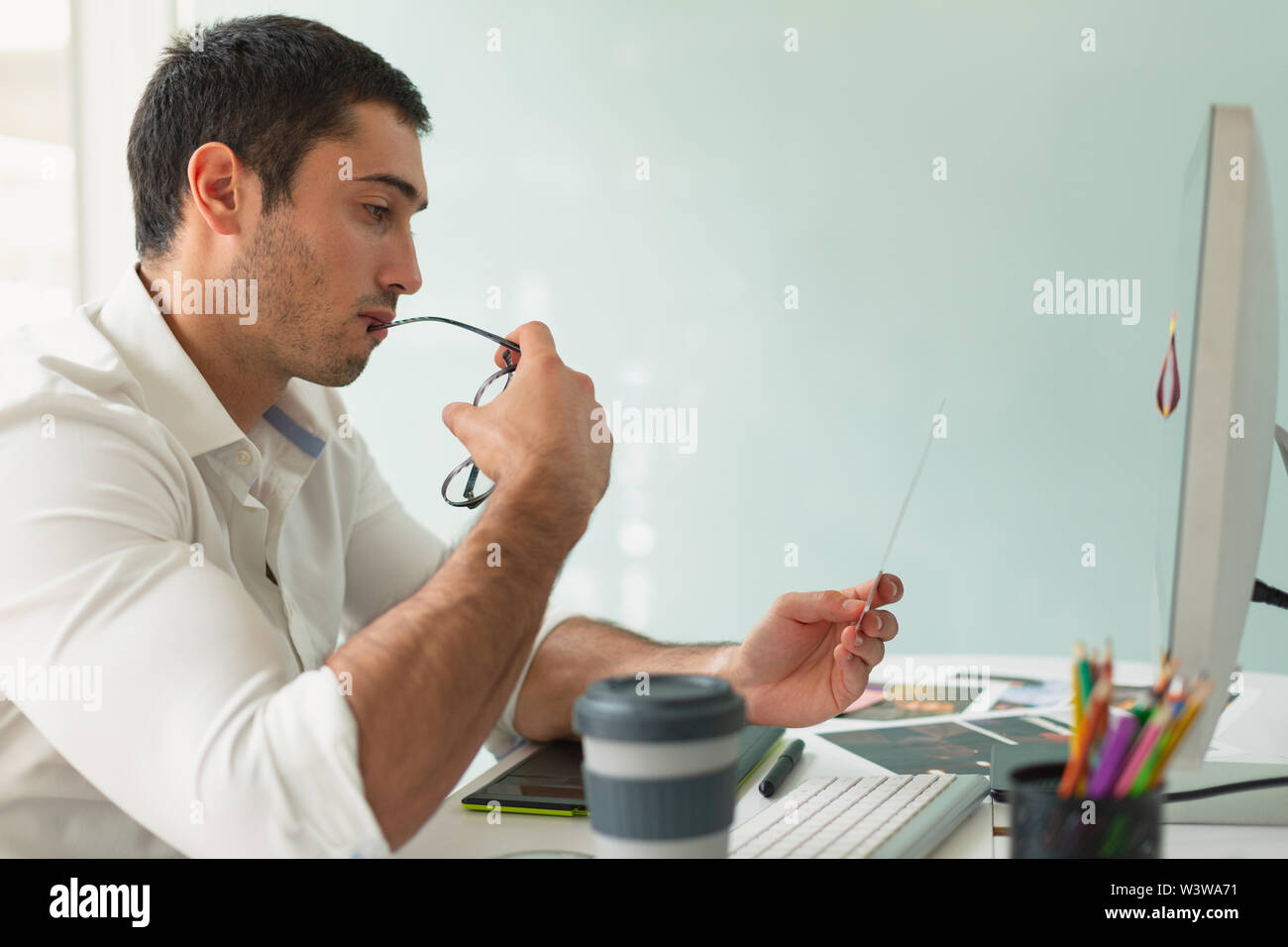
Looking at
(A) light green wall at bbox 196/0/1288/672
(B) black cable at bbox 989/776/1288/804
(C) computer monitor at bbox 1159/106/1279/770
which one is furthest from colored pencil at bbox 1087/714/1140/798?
(A) light green wall at bbox 196/0/1288/672

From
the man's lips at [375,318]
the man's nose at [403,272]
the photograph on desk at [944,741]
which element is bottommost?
the photograph on desk at [944,741]

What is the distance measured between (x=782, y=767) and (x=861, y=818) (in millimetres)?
163

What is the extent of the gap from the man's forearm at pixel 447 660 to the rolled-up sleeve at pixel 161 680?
20 mm

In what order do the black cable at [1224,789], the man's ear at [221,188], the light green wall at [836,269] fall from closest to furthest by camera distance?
1. the black cable at [1224,789]
2. the man's ear at [221,188]
3. the light green wall at [836,269]

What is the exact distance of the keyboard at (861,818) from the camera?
2.23ft

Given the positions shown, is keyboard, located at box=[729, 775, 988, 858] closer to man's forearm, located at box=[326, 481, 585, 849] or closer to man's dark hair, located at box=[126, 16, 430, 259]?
man's forearm, located at box=[326, 481, 585, 849]

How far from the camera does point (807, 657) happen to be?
0.97 metres

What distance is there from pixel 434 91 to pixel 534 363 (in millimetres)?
2148

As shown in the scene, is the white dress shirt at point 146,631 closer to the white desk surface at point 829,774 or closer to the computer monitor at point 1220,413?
the white desk surface at point 829,774

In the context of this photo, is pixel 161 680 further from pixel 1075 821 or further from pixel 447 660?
pixel 1075 821

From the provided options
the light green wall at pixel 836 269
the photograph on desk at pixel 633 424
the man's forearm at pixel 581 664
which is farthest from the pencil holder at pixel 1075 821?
the light green wall at pixel 836 269

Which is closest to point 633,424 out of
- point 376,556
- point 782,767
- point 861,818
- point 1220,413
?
point 376,556

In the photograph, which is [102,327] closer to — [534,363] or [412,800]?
[534,363]
